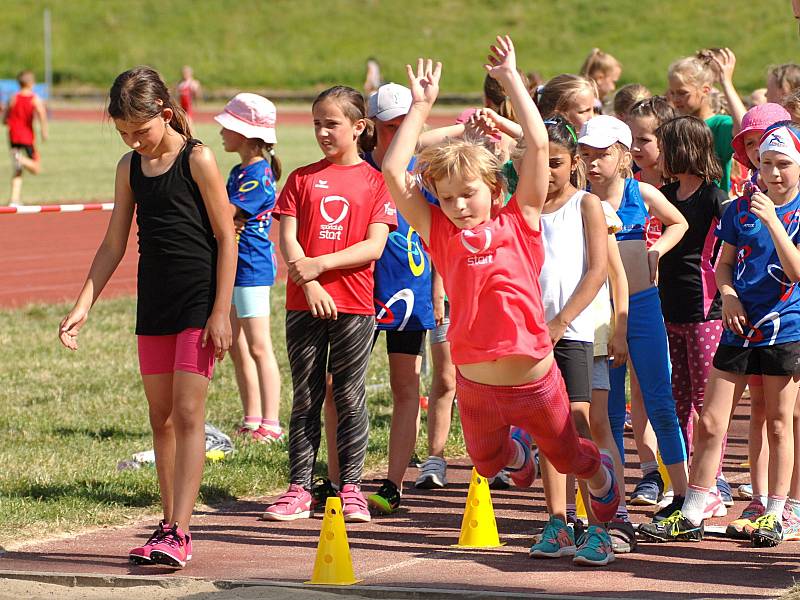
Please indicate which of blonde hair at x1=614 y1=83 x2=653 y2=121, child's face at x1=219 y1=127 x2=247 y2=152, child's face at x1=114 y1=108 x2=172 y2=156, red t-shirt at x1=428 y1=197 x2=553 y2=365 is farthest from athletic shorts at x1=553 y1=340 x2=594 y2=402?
blonde hair at x1=614 y1=83 x2=653 y2=121

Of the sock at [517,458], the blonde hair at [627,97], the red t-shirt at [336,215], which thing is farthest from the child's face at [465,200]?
the blonde hair at [627,97]

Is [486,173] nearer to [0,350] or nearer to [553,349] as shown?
[553,349]

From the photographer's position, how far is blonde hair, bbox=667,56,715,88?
8312mm

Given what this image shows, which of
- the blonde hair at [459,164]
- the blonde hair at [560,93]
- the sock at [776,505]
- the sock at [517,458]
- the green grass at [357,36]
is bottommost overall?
the sock at [776,505]

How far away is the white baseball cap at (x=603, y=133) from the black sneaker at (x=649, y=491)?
1.80 m

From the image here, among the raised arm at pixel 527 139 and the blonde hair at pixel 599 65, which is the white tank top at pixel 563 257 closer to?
the raised arm at pixel 527 139

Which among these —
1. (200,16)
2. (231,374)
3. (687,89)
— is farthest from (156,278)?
(200,16)

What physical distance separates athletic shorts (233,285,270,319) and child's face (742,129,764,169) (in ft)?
10.6

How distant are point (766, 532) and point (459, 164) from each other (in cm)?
215

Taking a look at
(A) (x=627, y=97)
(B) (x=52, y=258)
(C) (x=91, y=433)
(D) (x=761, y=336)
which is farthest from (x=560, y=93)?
(B) (x=52, y=258)

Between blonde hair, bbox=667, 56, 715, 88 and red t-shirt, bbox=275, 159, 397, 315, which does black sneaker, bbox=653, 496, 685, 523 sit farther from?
blonde hair, bbox=667, 56, 715, 88

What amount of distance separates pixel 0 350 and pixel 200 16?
209ft

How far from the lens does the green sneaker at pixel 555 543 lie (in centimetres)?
577

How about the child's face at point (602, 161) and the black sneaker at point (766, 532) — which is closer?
the black sneaker at point (766, 532)
